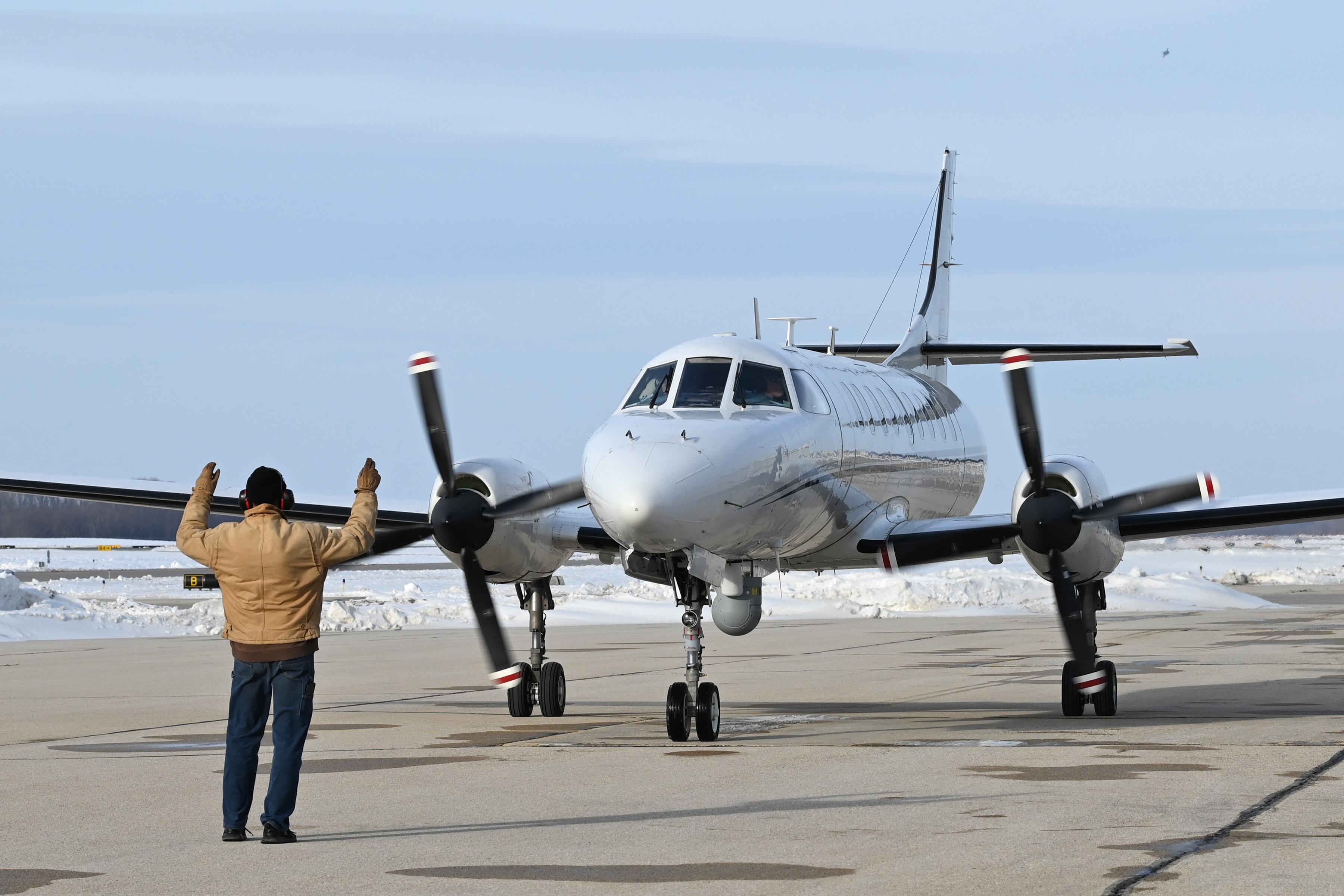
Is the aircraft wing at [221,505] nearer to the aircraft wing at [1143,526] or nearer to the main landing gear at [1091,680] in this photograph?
the aircraft wing at [1143,526]

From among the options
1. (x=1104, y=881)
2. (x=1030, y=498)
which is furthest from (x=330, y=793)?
(x=1030, y=498)

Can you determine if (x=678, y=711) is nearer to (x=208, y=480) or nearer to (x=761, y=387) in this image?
(x=761, y=387)

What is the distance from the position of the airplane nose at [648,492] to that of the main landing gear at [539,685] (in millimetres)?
3701

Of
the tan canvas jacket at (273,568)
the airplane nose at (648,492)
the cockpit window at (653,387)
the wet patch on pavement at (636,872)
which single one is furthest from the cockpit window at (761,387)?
the wet patch on pavement at (636,872)

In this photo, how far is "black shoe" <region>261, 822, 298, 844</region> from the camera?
26.7ft

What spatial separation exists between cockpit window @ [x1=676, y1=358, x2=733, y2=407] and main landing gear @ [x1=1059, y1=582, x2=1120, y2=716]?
4.04 meters

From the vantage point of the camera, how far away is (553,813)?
357 inches

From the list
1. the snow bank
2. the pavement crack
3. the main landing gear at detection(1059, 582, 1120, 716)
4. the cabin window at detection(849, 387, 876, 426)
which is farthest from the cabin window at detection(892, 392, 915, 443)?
the snow bank

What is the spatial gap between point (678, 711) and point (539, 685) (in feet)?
11.5

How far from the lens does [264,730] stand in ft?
27.0

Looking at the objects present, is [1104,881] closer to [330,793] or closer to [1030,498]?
[330,793]

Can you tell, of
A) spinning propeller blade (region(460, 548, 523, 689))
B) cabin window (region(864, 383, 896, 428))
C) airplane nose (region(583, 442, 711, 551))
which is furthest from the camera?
cabin window (region(864, 383, 896, 428))

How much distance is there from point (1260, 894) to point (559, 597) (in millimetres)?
43901

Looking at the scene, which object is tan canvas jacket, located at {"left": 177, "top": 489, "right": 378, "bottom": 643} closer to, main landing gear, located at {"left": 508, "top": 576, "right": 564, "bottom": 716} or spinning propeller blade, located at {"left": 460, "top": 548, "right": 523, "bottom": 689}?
spinning propeller blade, located at {"left": 460, "top": 548, "right": 523, "bottom": 689}
